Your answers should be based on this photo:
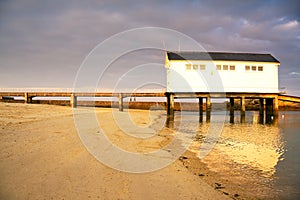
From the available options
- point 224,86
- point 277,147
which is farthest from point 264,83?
point 277,147

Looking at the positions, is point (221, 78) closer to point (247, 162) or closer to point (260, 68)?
point (260, 68)

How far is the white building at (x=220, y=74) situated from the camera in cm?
2936

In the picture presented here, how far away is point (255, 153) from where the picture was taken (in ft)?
37.7

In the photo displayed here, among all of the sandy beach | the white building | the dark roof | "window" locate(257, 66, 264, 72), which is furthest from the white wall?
the sandy beach

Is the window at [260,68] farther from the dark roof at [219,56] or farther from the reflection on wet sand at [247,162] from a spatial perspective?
the reflection on wet sand at [247,162]

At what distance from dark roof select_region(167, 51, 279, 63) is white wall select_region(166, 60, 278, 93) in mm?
742

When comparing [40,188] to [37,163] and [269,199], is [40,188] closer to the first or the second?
[37,163]

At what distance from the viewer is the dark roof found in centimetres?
3020

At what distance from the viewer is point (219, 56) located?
103 ft

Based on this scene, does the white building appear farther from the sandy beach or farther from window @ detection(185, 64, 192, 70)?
the sandy beach

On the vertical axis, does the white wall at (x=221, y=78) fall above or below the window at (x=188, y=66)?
below

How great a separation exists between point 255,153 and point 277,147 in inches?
94.7

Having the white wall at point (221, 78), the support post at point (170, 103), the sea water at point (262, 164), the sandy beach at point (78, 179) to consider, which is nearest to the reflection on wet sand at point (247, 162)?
the sea water at point (262, 164)

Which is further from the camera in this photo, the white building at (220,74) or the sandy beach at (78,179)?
the white building at (220,74)
